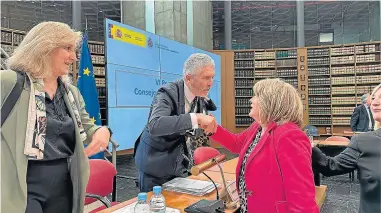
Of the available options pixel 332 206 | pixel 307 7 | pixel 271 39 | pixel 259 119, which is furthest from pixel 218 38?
pixel 259 119

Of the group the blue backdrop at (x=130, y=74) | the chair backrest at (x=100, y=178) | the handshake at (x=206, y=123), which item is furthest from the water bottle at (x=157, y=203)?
the blue backdrop at (x=130, y=74)

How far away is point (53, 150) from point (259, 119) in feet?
3.21

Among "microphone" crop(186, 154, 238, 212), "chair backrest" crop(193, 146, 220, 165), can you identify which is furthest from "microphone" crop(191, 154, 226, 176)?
"chair backrest" crop(193, 146, 220, 165)

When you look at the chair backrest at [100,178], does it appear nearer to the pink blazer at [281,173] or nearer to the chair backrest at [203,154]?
the chair backrest at [203,154]

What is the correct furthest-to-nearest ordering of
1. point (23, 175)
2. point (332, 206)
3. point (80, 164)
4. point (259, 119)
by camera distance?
1. point (332, 206)
2. point (259, 119)
3. point (80, 164)
4. point (23, 175)

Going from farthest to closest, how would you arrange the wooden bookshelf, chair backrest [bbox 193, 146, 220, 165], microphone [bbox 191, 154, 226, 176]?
the wooden bookshelf < chair backrest [bbox 193, 146, 220, 165] < microphone [bbox 191, 154, 226, 176]

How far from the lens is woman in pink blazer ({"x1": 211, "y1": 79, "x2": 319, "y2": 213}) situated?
1.35 meters

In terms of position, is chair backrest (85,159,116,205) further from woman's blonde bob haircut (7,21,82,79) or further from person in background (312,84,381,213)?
person in background (312,84,381,213)

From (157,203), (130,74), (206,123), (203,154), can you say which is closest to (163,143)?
(206,123)

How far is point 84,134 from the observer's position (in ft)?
5.05

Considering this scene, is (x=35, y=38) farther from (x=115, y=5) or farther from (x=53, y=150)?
(x=115, y=5)

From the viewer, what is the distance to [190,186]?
75.9 inches

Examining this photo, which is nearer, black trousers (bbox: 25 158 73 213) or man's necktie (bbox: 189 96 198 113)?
black trousers (bbox: 25 158 73 213)

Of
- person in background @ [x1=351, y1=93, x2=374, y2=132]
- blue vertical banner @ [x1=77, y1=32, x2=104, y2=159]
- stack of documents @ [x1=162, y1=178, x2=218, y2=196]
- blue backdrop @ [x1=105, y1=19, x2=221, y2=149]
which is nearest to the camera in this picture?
stack of documents @ [x1=162, y1=178, x2=218, y2=196]
